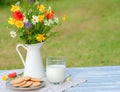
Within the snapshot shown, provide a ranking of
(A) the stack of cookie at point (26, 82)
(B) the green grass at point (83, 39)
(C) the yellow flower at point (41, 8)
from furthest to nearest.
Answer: (B) the green grass at point (83, 39) < (C) the yellow flower at point (41, 8) < (A) the stack of cookie at point (26, 82)

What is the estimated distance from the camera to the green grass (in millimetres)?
5658

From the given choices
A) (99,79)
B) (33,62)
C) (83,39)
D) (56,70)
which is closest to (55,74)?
(56,70)

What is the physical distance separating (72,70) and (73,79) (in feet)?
0.67

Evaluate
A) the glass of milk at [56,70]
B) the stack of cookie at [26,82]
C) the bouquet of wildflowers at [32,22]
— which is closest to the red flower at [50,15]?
the bouquet of wildflowers at [32,22]

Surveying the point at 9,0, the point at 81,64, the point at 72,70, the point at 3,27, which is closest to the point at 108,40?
the point at 81,64

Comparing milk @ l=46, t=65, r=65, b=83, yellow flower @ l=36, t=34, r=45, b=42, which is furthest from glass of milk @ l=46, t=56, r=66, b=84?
yellow flower @ l=36, t=34, r=45, b=42

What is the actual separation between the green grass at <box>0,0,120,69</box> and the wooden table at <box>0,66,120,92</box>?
10.2ft

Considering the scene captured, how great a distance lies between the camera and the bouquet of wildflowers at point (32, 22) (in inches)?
76.3

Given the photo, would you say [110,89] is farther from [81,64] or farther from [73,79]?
[81,64]

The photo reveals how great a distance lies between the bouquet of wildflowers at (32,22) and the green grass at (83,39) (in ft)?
11.1

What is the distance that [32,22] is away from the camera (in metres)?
1.94

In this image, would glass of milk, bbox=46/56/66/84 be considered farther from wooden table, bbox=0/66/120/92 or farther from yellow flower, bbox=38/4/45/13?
yellow flower, bbox=38/4/45/13

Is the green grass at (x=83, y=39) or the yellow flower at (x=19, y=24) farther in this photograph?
the green grass at (x=83, y=39)

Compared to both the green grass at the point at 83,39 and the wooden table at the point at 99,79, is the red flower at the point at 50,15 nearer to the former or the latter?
the wooden table at the point at 99,79
